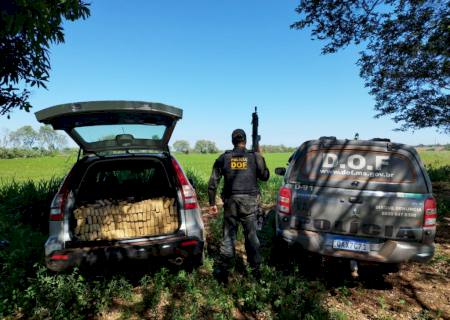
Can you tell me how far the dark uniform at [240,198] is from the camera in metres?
3.69

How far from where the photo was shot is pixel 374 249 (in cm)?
335

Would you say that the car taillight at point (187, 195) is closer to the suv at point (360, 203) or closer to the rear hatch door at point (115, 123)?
the rear hatch door at point (115, 123)

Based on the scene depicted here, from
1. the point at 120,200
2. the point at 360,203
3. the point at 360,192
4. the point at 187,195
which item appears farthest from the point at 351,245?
the point at 120,200

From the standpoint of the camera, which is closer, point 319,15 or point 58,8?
point 58,8

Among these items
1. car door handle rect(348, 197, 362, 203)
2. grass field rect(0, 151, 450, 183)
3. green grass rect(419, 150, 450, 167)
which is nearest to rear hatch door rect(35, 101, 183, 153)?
car door handle rect(348, 197, 362, 203)

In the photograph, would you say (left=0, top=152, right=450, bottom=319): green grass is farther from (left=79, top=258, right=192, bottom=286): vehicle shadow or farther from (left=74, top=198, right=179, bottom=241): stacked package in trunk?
(left=74, top=198, right=179, bottom=241): stacked package in trunk

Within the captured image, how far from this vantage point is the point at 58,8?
3.53 m

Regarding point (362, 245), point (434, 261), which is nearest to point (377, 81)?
point (434, 261)

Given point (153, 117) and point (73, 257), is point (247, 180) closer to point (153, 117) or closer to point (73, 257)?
point (153, 117)

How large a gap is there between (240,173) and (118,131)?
177 centimetres

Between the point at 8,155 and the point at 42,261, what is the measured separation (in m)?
66.4

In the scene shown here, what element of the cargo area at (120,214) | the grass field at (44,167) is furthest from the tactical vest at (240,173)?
the grass field at (44,167)

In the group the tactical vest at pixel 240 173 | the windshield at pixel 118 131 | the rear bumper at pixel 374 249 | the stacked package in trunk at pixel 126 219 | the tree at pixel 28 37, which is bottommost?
the rear bumper at pixel 374 249

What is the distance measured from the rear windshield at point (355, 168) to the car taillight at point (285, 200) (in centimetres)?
19
